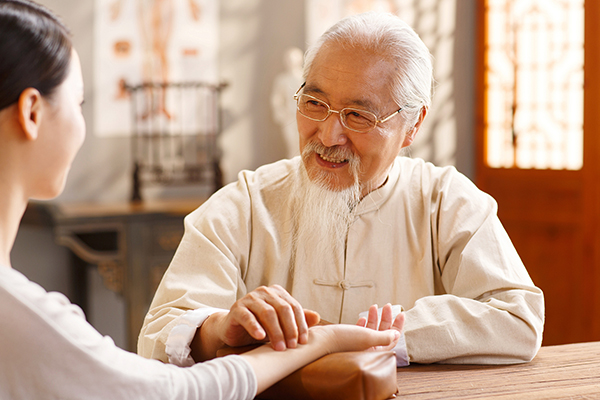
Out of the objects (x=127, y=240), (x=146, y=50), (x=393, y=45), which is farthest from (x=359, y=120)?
(x=146, y=50)

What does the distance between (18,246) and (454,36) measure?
156 inches

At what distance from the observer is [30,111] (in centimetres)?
97

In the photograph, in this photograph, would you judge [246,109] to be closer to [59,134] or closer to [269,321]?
[269,321]

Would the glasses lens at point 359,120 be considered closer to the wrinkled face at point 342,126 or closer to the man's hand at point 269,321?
the wrinkled face at point 342,126

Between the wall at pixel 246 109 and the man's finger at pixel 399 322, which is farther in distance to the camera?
the wall at pixel 246 109

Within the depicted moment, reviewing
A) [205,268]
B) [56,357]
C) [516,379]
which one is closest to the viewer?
[56,357]

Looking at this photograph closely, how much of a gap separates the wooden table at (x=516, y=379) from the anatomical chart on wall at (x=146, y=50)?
11.9ft

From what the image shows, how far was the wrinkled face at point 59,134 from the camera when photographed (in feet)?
3.27

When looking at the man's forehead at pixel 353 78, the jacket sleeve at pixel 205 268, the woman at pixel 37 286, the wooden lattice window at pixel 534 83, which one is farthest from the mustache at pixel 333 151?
the wooden lattice window at pixel 534 83

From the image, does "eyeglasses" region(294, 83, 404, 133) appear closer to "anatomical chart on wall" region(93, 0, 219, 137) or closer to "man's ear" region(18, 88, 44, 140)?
"man's ear" region(18, 88, 44, 140)

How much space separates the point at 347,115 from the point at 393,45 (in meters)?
0.23

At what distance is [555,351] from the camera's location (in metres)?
1.62

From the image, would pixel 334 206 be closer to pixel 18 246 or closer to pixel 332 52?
pixel 332 52

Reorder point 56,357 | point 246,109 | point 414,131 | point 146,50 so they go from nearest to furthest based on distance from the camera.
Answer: point 56,357 → point 414,131 → point 146,50 → point 246,109
